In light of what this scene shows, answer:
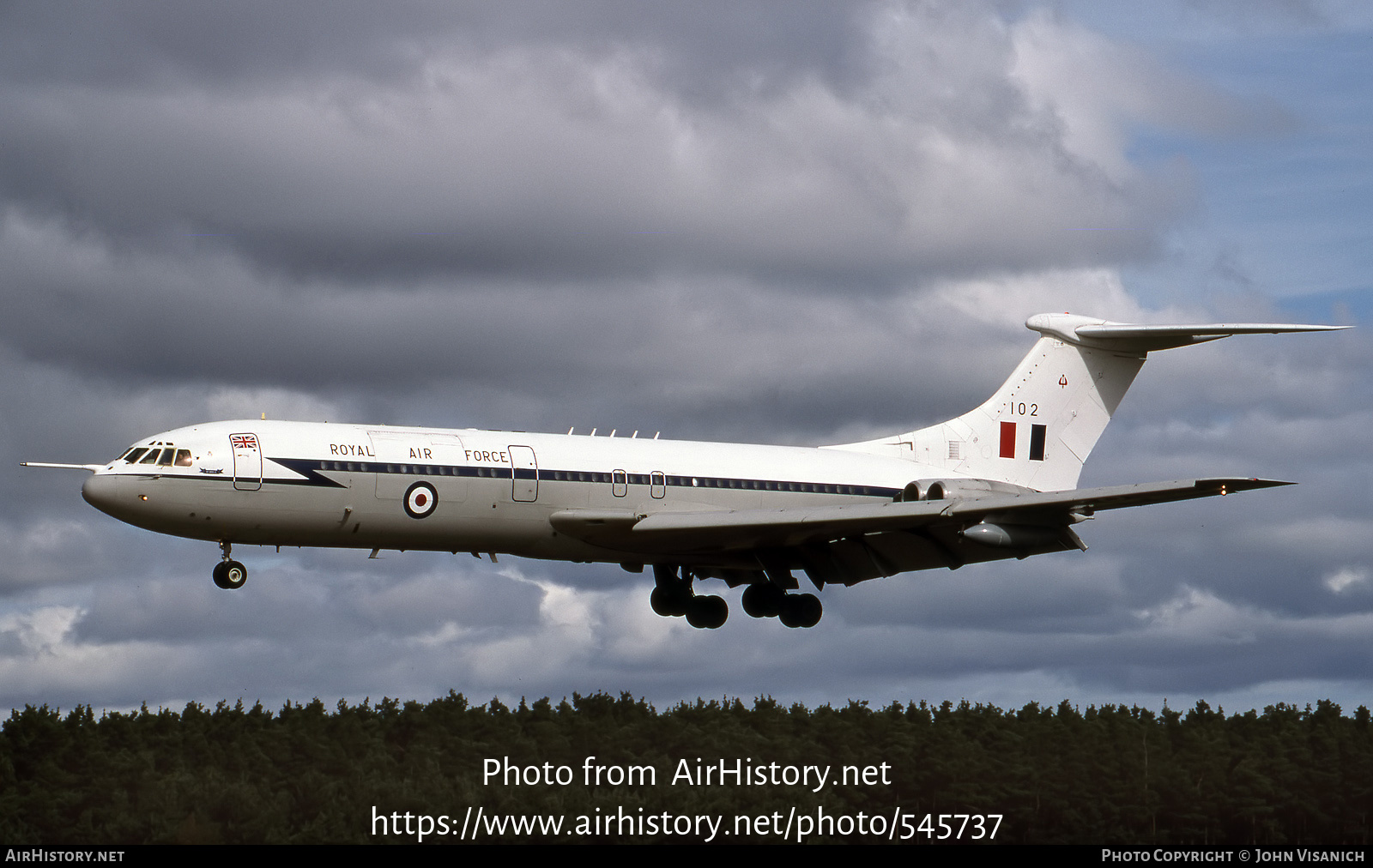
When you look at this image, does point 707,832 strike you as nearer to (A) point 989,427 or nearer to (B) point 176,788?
(B) point 176,788

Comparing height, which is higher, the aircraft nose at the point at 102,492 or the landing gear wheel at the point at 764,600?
the aircraft nose at the point at 102,492

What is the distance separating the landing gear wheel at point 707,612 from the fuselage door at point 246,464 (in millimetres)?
13761

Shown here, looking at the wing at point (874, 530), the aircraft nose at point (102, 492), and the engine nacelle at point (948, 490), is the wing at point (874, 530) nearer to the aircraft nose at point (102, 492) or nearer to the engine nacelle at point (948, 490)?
the engine nacelle at point (948, 490)

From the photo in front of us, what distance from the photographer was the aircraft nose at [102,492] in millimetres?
33906

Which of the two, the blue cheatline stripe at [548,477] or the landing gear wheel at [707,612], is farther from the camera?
the landing gear wheel at [707,612]

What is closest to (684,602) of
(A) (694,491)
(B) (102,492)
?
(A) (694,491)

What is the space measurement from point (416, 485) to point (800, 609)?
1229 cm

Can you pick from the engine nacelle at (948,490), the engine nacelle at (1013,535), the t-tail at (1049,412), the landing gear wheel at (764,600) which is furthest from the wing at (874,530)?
the t-tail at (1049,412)

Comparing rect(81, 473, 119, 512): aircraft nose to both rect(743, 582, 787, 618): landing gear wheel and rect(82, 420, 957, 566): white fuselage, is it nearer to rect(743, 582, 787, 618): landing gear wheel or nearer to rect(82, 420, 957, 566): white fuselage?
rect(82, 420, 957, 566): white fuselage

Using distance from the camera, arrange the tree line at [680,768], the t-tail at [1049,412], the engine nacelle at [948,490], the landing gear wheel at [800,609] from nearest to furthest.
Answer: the engine nacelle at [948,490] → the landing gear wheel at [800,609] → the t-tail at [1049,412] → the tree line at [680,768]

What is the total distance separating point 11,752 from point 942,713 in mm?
69541

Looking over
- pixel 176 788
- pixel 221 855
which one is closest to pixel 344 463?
pixel 221 855

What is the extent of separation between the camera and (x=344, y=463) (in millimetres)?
35406

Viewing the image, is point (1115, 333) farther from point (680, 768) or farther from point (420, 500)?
point (680, 768)
